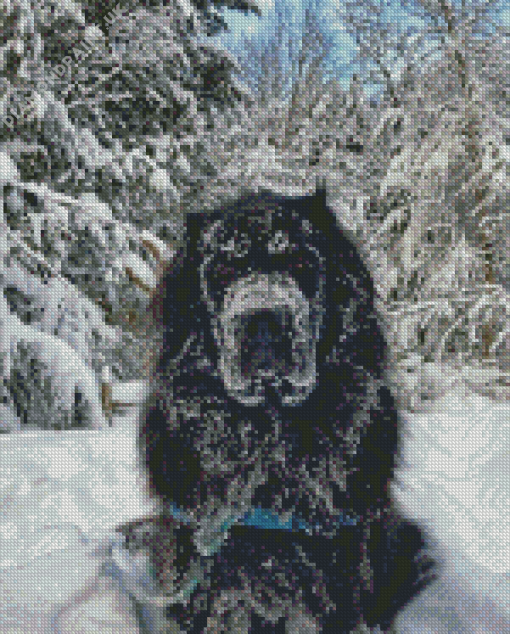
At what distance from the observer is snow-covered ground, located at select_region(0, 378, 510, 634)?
182 centimetres

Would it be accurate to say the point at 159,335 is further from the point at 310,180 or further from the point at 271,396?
the point at 310,180

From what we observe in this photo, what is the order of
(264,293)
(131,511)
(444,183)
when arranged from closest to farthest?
(264,293) < (131,511) < (444,183)

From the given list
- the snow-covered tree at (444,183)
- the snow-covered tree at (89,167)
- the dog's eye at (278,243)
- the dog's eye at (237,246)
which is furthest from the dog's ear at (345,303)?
the snow-covered tree at (444,183)

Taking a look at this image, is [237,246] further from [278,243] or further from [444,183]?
[444,183]

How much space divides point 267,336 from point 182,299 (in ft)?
1.01

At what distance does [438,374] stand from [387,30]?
358 cm

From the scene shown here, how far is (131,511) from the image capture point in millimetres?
2820

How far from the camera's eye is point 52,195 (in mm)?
4523

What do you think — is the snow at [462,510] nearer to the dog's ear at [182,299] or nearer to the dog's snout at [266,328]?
the dog's snout at [266,328]

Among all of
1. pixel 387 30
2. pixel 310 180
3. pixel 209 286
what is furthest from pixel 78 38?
pixel 209 286

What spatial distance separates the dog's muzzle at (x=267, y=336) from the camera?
1.47m

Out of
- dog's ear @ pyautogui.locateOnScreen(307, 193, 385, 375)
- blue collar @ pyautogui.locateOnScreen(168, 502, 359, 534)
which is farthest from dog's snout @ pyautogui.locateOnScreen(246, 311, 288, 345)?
blue collar @ pyautogui.locateOnScreen(168, 502, 359, 534)

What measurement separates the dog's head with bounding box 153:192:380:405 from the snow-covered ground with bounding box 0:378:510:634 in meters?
0.57

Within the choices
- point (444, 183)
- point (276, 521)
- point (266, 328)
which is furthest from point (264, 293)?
point (444, 183)
